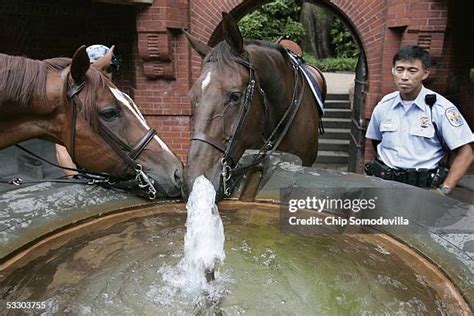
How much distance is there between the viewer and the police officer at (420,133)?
9.08 ft

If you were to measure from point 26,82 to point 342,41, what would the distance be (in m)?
18.6

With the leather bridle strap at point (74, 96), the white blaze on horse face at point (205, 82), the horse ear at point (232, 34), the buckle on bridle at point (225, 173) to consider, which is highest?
the horse ear at point (232, 34)

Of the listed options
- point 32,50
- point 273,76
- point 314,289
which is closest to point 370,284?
point 314,289

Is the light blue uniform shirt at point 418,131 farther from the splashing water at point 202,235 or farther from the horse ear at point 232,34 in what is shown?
the splashing water at point 202,235

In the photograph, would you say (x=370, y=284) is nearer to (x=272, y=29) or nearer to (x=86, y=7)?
(x=86, y=7)

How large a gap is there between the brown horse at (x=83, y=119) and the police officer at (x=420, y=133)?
1567 mm

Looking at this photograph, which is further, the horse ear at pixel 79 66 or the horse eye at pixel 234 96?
the horse eye at pixel 234 96

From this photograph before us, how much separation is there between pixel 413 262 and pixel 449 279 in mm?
224

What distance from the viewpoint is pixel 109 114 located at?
2.45 metres

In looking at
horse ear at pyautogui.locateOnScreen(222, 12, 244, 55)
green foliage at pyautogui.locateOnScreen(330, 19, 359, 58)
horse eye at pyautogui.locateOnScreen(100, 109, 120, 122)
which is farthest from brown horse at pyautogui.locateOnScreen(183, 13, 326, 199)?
green foliage at pyautogui.locateOnScreen(330, 19, 359, 58)

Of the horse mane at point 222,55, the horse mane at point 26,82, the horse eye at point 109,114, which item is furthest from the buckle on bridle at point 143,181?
the horse mane at point 222,55

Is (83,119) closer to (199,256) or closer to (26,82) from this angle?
(26,82)

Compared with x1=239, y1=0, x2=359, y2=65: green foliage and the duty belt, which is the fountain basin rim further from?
x1=239, y1=0, x2=359, y2=65: green foliage

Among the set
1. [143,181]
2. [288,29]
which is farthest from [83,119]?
[288,29]
